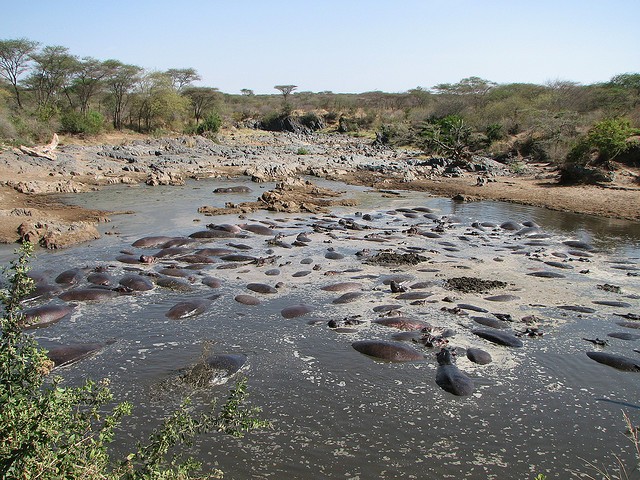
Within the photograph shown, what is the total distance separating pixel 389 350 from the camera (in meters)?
8.48

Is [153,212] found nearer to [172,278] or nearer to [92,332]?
[172,278]

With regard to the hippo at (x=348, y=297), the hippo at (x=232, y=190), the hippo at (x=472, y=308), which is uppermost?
the hippo at (x=232, y=190)

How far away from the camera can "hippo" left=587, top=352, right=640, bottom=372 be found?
8.29 metres

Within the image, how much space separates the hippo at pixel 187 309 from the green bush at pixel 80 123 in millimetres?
Result: 32755

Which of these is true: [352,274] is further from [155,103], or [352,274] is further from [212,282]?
[155,103]

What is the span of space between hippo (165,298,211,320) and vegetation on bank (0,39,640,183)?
2370 centimetres

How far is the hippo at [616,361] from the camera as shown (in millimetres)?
8289

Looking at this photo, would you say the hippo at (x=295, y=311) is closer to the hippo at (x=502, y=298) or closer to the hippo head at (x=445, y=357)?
the hippo head at (x=445, y=357)

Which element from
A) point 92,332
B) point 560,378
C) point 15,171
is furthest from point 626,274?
point 15,171

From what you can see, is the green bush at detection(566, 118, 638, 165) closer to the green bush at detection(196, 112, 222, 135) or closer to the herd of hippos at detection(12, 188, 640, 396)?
the herd of hippos at detection(12, 188, 640, 396)

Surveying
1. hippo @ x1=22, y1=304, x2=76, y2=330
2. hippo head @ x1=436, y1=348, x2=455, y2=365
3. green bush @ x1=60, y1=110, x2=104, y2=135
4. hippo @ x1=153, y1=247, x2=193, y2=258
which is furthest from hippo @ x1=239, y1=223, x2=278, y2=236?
green bush @ x1=60, y1=110, x2=104, y2=135

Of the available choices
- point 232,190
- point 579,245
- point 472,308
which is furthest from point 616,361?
point 232,190

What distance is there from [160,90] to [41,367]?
47.2 m

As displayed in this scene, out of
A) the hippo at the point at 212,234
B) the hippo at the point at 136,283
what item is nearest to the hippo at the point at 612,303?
the hippo at the point at 136,283
